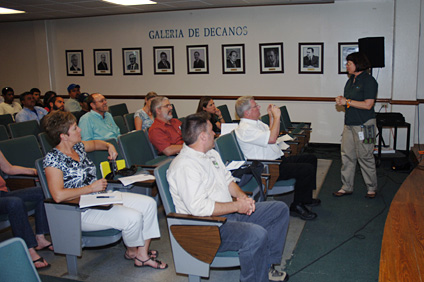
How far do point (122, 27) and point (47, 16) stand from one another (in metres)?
1.87

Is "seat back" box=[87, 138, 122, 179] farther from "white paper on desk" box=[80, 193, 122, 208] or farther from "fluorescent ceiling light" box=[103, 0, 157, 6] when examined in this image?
"fluorescent ceiling light" box=[103, 0, 157, 6]

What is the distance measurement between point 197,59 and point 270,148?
17.4 ft

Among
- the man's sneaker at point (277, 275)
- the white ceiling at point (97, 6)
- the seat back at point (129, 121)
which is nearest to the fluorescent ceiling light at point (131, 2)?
the white ceiling at point (97, 6)

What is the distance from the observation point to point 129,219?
319cm

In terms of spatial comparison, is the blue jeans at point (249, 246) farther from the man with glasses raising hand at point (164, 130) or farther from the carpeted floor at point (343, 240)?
the man with glasses raising hand at point (164, 130)

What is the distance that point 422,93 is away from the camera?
7.84 metres

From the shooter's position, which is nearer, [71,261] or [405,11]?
[71,261]

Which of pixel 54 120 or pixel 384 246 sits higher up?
pixel 54 120

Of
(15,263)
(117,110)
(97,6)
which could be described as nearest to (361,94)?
(15,263)

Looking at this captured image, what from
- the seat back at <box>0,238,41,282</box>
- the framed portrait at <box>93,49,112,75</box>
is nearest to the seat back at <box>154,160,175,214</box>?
the seat back at <box>0,238,41,282</box>

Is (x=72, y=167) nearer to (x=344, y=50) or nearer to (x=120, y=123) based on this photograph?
(x=120, y=123)

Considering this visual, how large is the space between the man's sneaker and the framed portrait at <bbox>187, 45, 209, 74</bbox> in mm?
6607

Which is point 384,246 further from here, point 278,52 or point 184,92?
point 184,92

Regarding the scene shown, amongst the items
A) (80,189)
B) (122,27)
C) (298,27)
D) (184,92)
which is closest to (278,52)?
(298,27)
